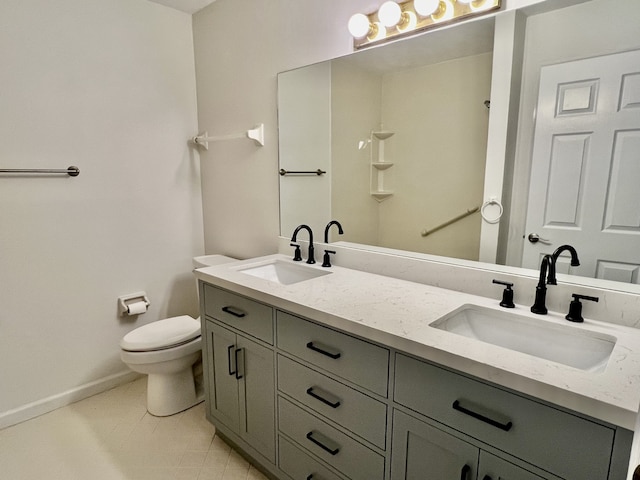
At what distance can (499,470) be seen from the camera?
0.86 meters

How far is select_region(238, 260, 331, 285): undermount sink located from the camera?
5.98 feet

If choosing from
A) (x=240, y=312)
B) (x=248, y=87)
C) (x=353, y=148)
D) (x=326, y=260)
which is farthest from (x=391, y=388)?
(x=248, y=87)

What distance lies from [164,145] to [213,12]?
90 cm

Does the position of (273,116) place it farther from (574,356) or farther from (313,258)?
(574,356)

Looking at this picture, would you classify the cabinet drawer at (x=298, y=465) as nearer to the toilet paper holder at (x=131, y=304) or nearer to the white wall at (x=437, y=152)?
the white wall at (x=437, y=152)

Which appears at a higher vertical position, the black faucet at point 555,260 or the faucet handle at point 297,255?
the black faucet at point 555,260

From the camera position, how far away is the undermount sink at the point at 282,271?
1.82 metres

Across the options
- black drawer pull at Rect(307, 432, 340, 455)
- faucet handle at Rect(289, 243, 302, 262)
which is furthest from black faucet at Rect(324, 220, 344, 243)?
black drawer pull at Rect(307, 432, 340, 455)

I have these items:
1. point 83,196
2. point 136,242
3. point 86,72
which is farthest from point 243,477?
point 86,72

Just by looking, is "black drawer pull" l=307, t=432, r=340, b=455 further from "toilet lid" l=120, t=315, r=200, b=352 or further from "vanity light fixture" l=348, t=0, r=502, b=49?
"vanity light fixture" l=348, t=0, r=502, b=49

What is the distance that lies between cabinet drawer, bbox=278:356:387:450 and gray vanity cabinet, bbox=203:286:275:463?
4.1 inches

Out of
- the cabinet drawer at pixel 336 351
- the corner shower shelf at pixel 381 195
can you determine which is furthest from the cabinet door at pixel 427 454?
the corner shower shelf at pixel 381 195

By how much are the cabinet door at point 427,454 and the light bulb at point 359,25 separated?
149cm

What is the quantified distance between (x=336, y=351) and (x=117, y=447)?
1406mm
